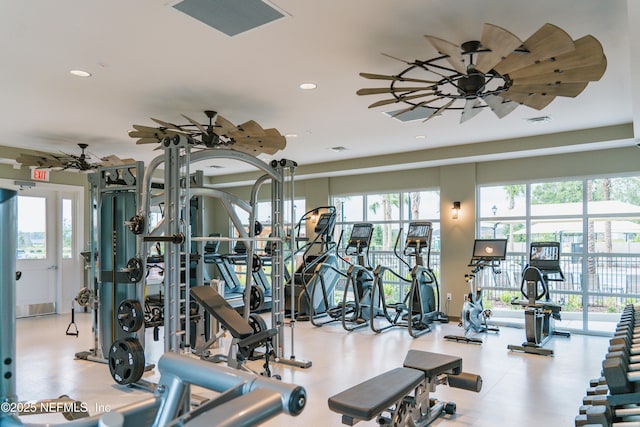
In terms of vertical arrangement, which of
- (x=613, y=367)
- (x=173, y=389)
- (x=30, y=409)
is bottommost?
(x=30, y=409)

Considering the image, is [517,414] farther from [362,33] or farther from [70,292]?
[70,292]

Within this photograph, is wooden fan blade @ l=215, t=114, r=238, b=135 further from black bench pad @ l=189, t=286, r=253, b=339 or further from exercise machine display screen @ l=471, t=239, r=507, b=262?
exercise machine display screen @ l=471, t=239, r=507, b=262

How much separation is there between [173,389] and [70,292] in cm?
910

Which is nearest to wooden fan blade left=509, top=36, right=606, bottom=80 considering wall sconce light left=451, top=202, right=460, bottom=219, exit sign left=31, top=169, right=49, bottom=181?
wall sconce light left=451, top=202, right=460, bottom=219

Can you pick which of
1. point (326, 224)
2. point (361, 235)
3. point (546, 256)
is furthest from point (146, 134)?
point (546, 256)

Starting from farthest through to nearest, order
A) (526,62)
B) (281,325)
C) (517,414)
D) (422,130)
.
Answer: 1. (422,130)
2. (281,325)
3. (517,414)
4. (526,62)

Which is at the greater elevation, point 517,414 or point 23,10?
point 23,10

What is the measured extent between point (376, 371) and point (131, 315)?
2.67 m

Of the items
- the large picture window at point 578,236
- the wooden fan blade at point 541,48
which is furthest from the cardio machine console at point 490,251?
A: the wooden fan blade at point 541,48

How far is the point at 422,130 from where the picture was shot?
664cm

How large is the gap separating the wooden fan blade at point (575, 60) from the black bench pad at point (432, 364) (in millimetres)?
2208

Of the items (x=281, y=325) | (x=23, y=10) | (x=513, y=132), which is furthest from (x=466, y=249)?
(x=23, y=10)

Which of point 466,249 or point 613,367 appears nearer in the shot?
point 613,367

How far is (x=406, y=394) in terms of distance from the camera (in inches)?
121
